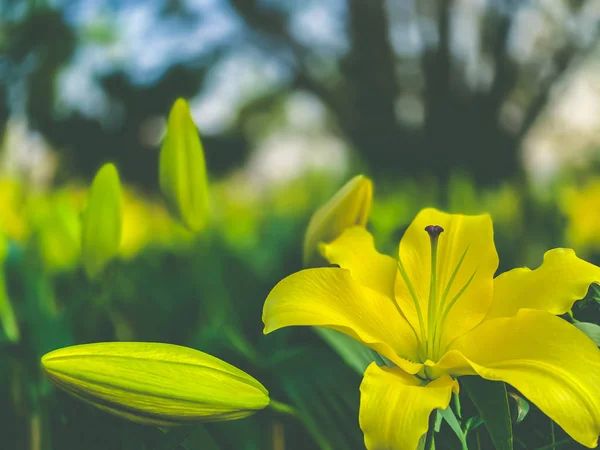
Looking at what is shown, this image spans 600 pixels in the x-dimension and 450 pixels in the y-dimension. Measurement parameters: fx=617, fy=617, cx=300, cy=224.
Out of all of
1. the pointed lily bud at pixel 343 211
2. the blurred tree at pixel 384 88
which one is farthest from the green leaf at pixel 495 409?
the blurred tree at pixel 384 88

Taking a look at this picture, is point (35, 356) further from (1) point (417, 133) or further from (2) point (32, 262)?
(1) point (417, 133)

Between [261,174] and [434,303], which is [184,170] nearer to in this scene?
[434,303]

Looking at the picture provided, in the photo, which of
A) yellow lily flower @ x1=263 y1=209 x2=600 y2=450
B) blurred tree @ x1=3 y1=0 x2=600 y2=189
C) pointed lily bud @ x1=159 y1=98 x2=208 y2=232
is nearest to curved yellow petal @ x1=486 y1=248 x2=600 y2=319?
yellow lily flower @ x1=263 y1=209 x2=600 y2=450

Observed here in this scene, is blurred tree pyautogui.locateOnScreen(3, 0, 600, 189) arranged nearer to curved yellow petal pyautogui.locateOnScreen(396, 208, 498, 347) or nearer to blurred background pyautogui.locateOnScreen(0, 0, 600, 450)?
blurred background pyautogui.locateOnScreen(0, 0, 600, 450)

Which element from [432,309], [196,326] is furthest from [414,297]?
[196,326]

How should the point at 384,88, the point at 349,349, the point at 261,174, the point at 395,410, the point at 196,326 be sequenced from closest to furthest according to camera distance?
the point at 395,410, the point at 349,349, the point at 196,326, the point at 261,174, the point at 384,88

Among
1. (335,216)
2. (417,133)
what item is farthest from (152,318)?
(417,133)

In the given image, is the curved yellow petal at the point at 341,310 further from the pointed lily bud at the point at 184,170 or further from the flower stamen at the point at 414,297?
the pointed lily bud at the point at 184,170
